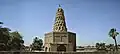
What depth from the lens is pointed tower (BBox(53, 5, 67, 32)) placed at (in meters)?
54.2

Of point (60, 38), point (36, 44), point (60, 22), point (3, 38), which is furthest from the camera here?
point (36, 44)

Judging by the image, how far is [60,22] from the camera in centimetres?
5466

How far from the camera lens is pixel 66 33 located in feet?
169

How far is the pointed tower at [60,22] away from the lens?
54219 millimetres

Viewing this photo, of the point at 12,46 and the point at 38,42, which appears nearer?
the point at 12,46

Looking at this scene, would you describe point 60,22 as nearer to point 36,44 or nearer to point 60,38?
point 60,38

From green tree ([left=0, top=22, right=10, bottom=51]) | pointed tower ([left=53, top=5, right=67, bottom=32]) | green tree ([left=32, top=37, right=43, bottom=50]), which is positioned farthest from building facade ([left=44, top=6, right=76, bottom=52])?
green tree ([left=32, top=37, right=43, bottom=50])

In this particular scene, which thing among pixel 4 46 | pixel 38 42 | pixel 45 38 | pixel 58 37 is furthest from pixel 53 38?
pixel 38 42

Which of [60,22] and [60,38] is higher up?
[60,22]

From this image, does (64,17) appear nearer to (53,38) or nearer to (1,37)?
(53,38)

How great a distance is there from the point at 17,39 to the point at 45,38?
8.98m

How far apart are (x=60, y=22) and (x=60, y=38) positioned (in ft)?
18.0

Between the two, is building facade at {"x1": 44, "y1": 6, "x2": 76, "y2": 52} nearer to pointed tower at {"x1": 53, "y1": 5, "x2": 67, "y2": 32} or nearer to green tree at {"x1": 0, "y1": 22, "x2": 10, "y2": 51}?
pointed tower at {"x1": 53, "y1": 5, "x2": 67, "y2": 32}

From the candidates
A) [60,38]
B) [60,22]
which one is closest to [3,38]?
[60,38]
